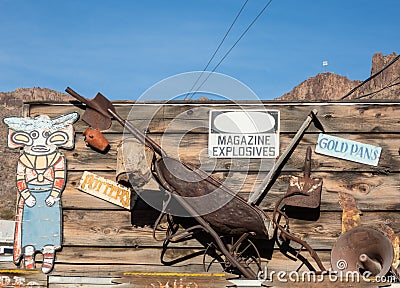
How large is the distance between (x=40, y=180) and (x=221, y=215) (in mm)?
1820

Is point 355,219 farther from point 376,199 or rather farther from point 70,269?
point 70,269

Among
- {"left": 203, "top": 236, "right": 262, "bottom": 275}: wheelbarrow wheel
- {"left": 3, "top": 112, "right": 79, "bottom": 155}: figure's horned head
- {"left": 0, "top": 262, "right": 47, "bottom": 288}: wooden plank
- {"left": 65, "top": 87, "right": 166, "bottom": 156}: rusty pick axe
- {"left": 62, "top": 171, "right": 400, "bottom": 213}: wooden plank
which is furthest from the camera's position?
{"left": 3, "top": 112, "right": 79, "bottom": 155}: figure's horned head

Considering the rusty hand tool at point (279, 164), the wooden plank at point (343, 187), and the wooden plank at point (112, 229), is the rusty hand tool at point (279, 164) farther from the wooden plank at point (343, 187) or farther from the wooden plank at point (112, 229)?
the wooden plank at point (112, 229)

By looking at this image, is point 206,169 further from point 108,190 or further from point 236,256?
point 108,190

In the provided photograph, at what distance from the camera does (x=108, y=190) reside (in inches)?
239

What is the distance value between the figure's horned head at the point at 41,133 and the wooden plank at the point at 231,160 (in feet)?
0.51

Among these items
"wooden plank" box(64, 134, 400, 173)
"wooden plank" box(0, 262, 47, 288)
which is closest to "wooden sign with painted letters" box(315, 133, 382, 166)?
"wooden plank" box(64, 134, 400, 173)

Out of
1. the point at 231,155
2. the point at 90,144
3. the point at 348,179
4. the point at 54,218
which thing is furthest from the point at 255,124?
the point at 54,218

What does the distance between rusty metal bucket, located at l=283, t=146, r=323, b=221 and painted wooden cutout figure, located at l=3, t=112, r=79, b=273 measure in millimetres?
2122

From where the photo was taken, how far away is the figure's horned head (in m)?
6.10

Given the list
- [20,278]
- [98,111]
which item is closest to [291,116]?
[98,111]

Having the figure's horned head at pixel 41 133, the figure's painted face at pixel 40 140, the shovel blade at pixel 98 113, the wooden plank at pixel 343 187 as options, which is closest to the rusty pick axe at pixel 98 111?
the shovel blade at pixel 98 113

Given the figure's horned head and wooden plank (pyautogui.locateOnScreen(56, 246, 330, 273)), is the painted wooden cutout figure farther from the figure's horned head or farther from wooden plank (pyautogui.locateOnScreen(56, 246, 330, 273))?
wooden plank (pyautogui.locateOnScreen(56, 246, 330, 273))

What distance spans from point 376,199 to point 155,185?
6.66 feet
